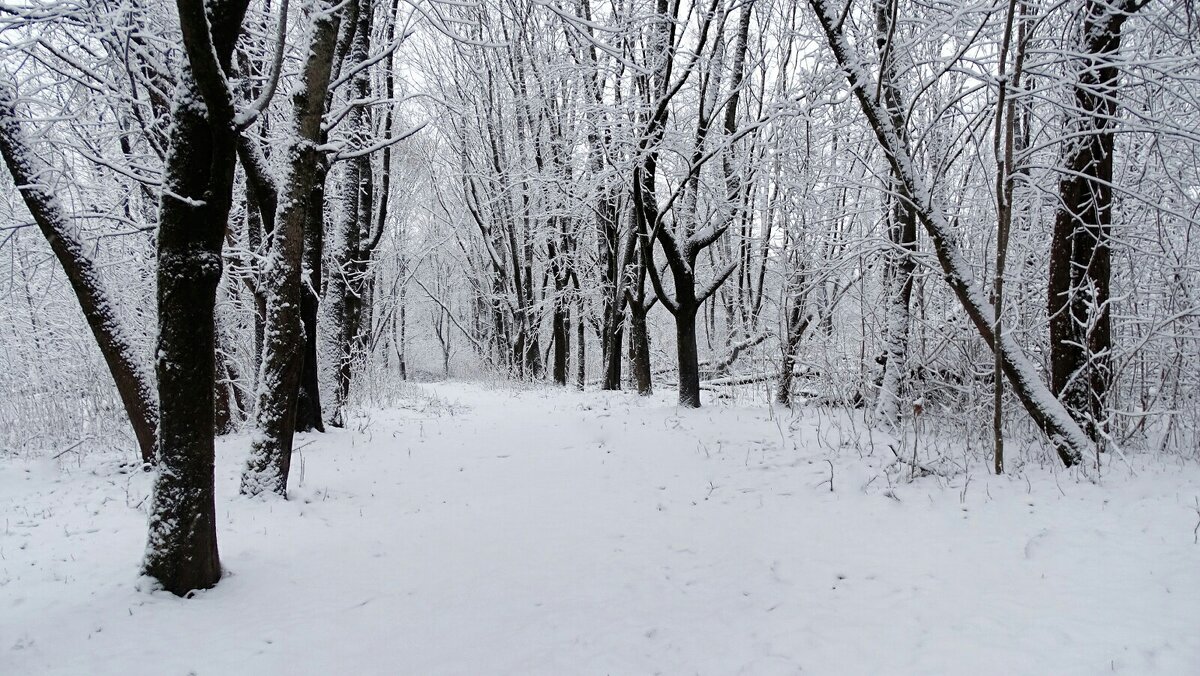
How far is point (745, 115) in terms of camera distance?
10.4 m

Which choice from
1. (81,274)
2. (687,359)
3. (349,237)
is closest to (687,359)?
(687,359)

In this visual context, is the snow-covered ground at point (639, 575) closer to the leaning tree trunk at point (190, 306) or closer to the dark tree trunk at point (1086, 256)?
the leaning tree trunk at point (190, 306)

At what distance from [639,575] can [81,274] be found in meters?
5.53

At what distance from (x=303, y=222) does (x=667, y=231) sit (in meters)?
5.58

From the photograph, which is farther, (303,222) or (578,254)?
(578,254)

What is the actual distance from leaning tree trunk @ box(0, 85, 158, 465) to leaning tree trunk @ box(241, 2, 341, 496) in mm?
1518

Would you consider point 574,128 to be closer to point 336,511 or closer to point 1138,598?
point 336,511

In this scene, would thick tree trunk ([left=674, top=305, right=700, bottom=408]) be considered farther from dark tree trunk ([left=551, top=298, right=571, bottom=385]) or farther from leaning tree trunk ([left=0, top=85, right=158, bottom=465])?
dark tree trunk ([left=551, top=298, right=571, bottom=385])

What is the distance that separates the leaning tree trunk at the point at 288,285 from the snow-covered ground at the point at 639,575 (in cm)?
39

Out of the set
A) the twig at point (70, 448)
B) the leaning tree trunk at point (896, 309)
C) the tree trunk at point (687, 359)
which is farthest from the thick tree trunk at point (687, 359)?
the twig at point (70, 448)

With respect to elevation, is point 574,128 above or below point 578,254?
above

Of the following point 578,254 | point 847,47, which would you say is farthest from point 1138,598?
point 578,254

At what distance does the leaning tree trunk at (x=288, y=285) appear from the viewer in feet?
15.9

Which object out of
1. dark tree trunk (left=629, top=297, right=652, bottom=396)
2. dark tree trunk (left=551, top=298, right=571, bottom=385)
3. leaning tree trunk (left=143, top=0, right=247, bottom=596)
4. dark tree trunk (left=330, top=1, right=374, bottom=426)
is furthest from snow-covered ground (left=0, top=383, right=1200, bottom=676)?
dark tree trunk (left=551, top=298, right=571, bottom=385)
